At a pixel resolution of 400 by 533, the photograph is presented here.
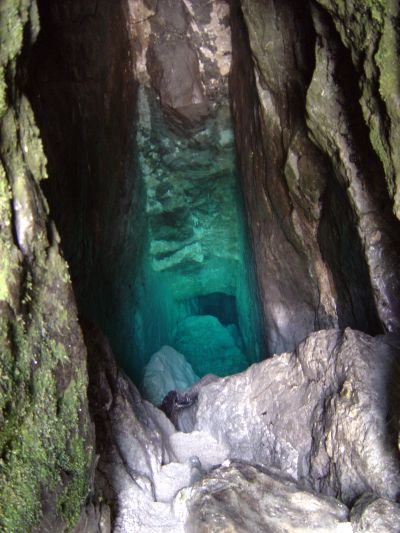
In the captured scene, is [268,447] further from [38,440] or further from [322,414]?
[38,440]

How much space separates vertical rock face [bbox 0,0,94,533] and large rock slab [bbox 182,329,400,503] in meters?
1.37

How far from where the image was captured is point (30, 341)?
1513mm

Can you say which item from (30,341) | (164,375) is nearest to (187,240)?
(164,375)

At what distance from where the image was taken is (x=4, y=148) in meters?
1.47

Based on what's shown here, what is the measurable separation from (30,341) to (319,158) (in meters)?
2.69

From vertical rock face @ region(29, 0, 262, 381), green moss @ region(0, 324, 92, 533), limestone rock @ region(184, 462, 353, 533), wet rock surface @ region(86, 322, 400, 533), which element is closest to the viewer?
green moss @ region(0, 324, 92, 533)

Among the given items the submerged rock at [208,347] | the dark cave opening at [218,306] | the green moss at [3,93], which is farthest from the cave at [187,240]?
the dark cave opening at [218,306]

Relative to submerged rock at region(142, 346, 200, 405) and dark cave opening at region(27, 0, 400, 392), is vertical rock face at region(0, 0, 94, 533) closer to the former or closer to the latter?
dark cave opening at region(27, 0, 400, 392)

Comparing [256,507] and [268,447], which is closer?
[256,507]

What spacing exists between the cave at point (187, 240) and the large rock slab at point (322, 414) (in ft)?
0.04

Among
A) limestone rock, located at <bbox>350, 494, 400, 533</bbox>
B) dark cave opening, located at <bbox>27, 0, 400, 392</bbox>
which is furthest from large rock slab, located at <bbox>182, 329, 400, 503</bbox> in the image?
dark cave opening, located at <bbox>27, 0, 400, 392</bbox>

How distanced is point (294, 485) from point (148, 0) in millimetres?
4613

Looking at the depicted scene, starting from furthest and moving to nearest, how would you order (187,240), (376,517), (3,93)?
(187,240) → (376,517) → (3,93)

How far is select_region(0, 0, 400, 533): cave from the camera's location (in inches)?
62.9
